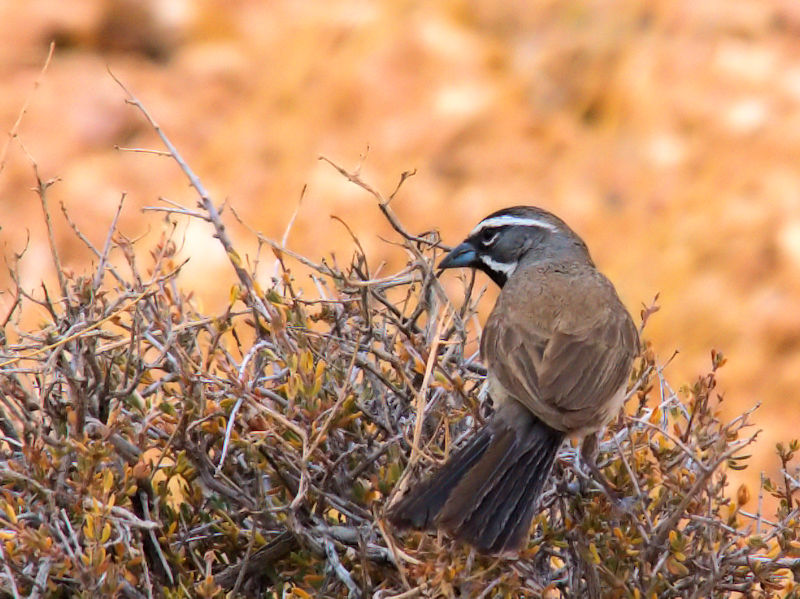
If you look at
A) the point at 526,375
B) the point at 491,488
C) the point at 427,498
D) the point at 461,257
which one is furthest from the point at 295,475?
the point at 461,257

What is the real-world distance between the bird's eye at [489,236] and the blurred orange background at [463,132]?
2.60m

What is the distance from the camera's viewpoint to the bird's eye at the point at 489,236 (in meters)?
4.68

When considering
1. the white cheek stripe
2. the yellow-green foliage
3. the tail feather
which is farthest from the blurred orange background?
the tail feather

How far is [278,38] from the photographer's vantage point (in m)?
10.1

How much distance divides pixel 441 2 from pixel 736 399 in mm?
3934

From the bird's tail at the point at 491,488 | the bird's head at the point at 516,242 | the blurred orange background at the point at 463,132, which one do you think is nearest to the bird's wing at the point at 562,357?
the bird's tail at the point at 491,488

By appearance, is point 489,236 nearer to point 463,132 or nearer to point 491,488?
point 491,488

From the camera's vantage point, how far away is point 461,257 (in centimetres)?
463

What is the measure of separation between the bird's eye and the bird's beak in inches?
2.0

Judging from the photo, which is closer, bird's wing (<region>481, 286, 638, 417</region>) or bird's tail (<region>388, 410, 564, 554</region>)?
bird's tail (<region>388, 410, 564, 554</region>)

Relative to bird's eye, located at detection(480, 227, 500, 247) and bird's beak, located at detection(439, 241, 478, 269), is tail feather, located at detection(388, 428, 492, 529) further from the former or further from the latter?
bird's eye, located at detection(480, 227, 500, 247)

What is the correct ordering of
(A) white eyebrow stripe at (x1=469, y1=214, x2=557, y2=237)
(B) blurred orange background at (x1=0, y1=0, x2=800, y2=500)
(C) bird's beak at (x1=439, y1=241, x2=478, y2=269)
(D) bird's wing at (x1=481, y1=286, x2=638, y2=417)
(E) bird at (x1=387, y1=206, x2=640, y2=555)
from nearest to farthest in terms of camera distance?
(E) bird at (x1=387, y1=206, x2=640, y2=555)
(D) bird's wing at (x1=481, y1=286, x2=638, y2=417)
(C) bird's beak at (x1=439, y1=241, x2=478, y2=269)
(A) white eyebrow stripe at (x1=469, y1=214, x2=557, y2=237)
(B) blurred orange background at (x1=0, y1=0, x2=800, y2=500)

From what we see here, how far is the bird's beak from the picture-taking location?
456 cm

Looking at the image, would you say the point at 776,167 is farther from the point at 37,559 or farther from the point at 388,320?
the point at 37,559
